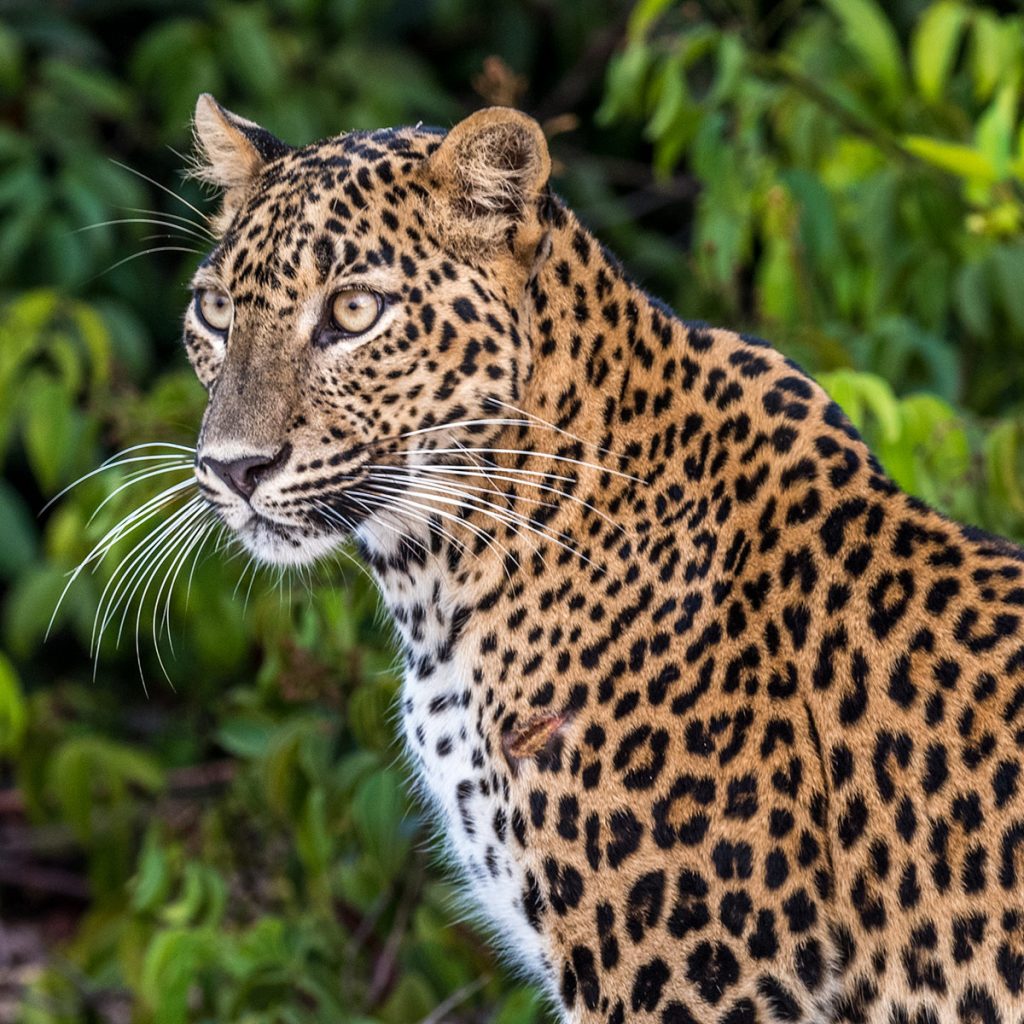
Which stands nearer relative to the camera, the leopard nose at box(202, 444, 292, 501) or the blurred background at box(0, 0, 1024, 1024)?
the leopard nose at box(202, 444, 292, 501)

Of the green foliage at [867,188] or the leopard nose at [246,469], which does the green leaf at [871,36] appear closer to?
the green foliage at [867,188]

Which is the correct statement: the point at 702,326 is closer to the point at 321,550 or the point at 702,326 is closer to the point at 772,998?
the point at 321,550

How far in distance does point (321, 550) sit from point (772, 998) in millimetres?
1346

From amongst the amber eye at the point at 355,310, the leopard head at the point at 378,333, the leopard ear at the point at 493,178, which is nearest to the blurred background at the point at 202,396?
the leopard head at the point at 378,333

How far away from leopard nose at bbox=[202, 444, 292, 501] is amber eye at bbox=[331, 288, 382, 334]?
0.28 m

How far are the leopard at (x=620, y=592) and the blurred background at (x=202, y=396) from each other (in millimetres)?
613

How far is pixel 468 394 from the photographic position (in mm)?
3855

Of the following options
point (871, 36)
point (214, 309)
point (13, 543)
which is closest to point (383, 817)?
point (214, 309)

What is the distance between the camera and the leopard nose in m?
3.82

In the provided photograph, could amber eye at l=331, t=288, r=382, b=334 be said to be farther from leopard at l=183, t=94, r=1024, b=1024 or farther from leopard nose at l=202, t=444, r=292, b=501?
leopard nose at l=202, t=444, r=292, b=501

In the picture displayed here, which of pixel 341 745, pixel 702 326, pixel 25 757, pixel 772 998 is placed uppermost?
pixel 702 326

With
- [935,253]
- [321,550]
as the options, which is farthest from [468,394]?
[935,253]

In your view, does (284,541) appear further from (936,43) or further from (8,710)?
(936,43)

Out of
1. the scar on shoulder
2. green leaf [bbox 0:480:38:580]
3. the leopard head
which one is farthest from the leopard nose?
green leaf [bbox 0:480:38:580]
